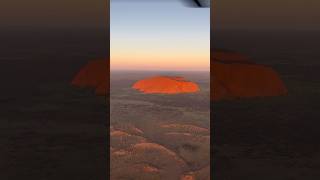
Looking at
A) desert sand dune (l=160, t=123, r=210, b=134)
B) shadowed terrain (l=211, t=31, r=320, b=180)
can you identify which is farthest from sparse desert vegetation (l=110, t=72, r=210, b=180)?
shadowed terrain (l=211, t=31, r=320, b=180)

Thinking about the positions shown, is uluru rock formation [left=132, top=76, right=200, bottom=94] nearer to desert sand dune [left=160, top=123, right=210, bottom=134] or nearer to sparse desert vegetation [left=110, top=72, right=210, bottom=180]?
sparse desert vegetation [left=110, top=72, right=210, bottom=180]

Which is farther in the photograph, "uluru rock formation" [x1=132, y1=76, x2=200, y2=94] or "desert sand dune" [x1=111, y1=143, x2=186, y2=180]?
"uluru rock formation" [x1=132, y1=76, x2=200, y2=94]

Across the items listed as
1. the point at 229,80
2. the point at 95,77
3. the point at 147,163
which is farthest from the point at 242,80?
the point at 147,163

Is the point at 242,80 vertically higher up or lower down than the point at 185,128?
lower down

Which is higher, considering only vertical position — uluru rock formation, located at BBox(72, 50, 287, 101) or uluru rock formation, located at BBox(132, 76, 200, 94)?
uluru rock formation, located at BBox(132, 76, 200, 94)

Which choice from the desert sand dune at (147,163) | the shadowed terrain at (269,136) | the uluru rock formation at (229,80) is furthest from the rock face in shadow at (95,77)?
the desert sand dune at (147,163)

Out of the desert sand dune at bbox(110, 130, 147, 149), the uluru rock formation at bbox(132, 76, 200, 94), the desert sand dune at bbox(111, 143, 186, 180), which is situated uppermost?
the desert sand dune at bbox(111, 143, 186, 180)

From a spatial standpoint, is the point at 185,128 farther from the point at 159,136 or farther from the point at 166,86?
the point at 166,86
